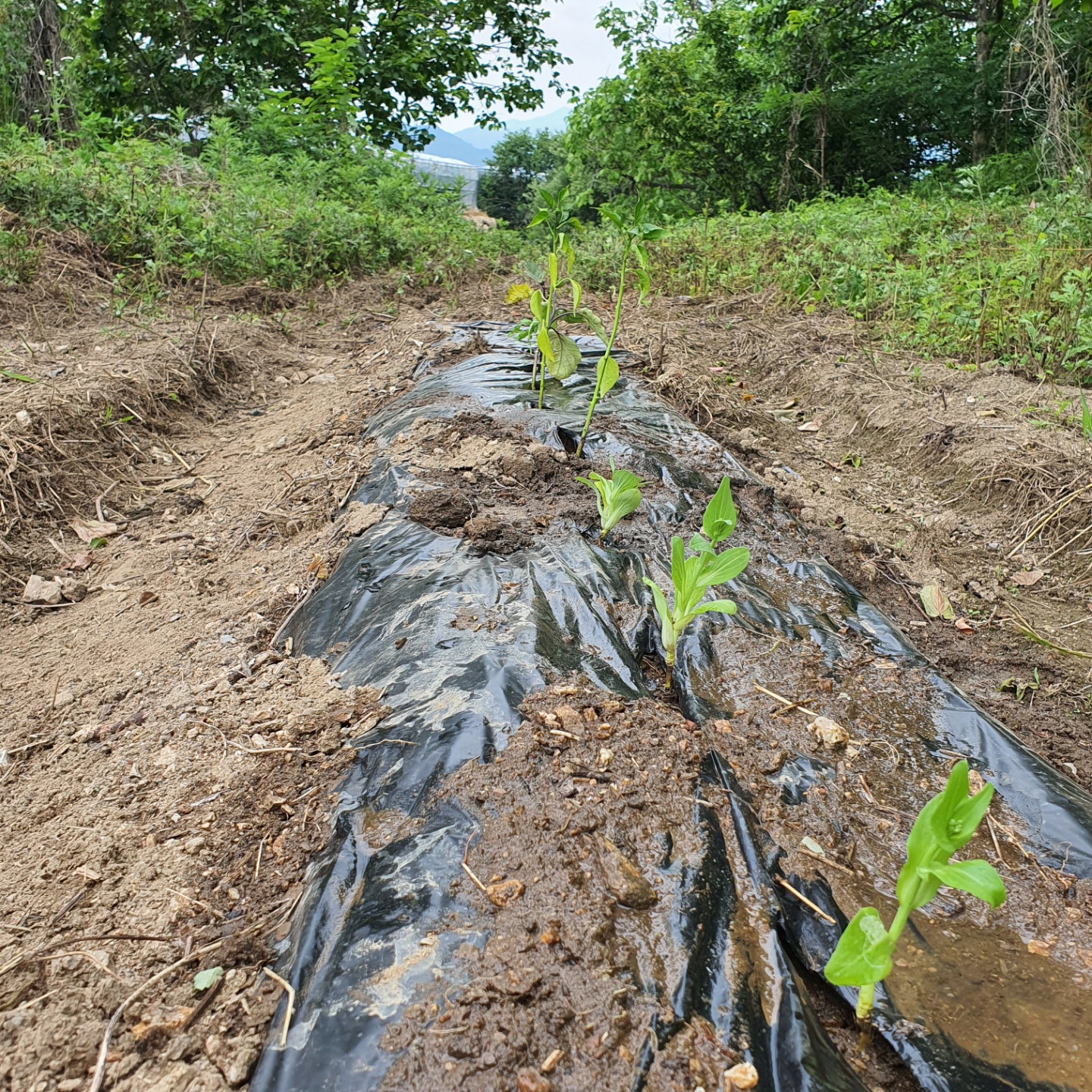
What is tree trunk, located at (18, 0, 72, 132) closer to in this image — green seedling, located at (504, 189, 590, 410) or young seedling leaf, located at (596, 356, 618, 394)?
green seedling, located at (504, 189, 590, 410)

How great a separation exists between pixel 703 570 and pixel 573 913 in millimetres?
917

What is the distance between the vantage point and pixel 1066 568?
310 centimetres

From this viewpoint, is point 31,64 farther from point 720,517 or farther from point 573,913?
point 573,913

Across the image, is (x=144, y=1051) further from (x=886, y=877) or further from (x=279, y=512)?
(x=279, y=512)

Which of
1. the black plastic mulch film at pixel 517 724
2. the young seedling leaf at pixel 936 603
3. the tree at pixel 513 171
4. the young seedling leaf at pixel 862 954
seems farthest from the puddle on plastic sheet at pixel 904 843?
the tree at pixel 513 171

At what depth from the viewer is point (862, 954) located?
1.02m

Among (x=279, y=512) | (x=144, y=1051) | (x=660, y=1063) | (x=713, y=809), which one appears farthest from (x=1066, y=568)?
(x=144, y=1051)

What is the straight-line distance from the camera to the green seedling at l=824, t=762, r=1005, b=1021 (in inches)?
36.7

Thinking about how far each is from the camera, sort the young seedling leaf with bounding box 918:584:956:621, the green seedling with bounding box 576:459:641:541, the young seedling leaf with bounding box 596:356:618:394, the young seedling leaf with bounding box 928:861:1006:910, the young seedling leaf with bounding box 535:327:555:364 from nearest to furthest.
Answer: the young seedling leaf with bounding box 928:861:1006:910 → the green seedling with bounding box 576:459:641:541 → the young seedling leaf with bounding box 918:584:956:621 → the young seedling leaf with bounding box 596:356:618:394 → the young seedling leaf with bounding box 535:327:555:364

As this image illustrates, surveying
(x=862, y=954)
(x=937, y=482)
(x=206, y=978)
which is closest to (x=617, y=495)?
(x=862, y=954)

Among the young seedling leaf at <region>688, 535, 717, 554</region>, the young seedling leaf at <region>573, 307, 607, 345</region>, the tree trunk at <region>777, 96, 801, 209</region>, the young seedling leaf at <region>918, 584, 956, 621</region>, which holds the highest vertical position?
the tree trunk at <region>777, 96, 801, 209</region>

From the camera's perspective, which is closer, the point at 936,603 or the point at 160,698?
the point at 160,698

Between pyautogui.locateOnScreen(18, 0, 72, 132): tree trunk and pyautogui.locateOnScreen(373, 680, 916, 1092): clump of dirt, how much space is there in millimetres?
9419

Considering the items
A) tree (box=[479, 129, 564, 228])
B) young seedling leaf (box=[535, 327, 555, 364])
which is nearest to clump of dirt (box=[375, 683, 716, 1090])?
young seedling leaf (box=[535, 327, 555, 364])
